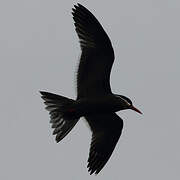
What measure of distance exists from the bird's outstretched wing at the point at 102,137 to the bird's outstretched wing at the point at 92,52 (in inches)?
29.2

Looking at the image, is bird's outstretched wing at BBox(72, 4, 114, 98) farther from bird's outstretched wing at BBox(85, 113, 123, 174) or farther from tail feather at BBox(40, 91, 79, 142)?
bird's outstretched wing at BBox(85, 113, 123, 174)

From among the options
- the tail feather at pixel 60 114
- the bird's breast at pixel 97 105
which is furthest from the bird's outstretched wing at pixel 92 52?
the tail feather at pixel 60 114

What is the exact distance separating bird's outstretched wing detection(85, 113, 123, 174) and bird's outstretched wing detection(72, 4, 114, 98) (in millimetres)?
741

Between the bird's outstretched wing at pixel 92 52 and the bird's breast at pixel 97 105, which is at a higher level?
the bird's outstretched wing at pixel 92 52

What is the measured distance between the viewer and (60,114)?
20.0m

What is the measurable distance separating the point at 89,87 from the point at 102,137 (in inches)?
42.8

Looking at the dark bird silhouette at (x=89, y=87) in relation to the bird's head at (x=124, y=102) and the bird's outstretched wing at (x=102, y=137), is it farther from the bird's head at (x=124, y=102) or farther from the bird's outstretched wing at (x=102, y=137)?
the bird's outstretched wing at (x=102, y=137)

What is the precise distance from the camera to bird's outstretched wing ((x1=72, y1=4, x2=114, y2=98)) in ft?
65.1

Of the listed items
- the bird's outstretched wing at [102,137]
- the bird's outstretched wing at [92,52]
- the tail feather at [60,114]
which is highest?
the bird's outstretched wing at [92,52]

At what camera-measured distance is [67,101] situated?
1978 cm

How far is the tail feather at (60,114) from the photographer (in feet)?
64.9

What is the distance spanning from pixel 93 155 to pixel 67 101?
51.0 inches

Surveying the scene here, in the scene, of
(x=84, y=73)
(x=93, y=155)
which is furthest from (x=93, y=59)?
(x=93, y=155)

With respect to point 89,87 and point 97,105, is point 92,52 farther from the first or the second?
point 97,105
